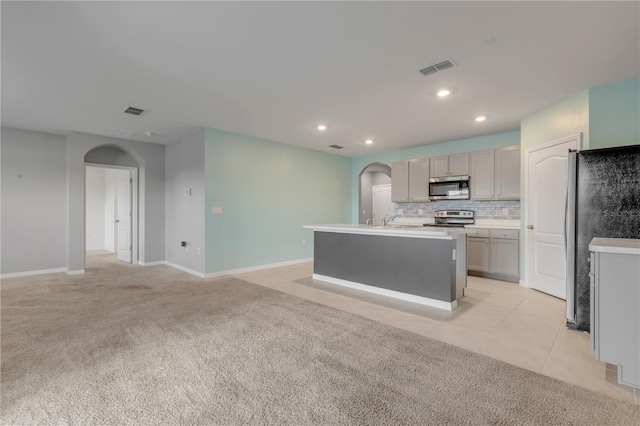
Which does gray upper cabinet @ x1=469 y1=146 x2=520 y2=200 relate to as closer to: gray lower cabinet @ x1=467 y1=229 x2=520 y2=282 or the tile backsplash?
the tile backsplash

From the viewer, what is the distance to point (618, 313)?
1.97 meters

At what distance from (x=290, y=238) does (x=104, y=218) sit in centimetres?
663

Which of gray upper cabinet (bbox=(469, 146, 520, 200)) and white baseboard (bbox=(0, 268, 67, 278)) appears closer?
gray upper cabinet (bbox=(469, 146, 520, 200))

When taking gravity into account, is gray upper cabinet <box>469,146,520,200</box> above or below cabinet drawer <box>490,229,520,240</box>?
above

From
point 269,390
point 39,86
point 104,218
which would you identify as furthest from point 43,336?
point 104,218

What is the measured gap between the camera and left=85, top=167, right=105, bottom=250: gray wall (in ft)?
28.6

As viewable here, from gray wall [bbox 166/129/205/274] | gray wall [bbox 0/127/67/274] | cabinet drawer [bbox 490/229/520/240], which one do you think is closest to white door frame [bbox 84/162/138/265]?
gray wall [bbox 166/129/205/274]

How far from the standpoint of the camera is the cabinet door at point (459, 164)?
18.3ft

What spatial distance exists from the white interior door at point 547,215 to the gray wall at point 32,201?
843 centimetres

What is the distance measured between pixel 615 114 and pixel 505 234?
2.19m

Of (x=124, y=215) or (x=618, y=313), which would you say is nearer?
(x=618, y=313)

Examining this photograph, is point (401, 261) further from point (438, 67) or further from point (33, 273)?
point (33, 273)

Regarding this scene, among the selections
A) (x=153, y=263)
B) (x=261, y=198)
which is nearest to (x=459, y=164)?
(x=261, y=198)

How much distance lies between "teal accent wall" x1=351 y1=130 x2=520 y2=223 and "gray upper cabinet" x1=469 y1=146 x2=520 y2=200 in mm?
301
